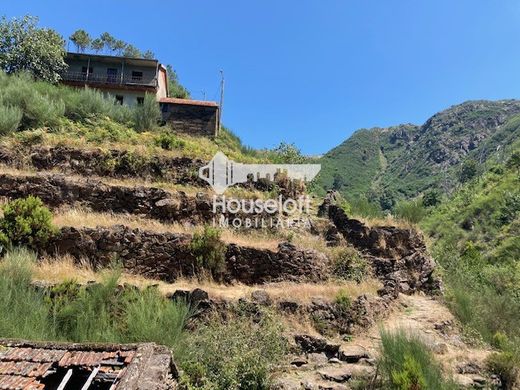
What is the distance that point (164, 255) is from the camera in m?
10.7

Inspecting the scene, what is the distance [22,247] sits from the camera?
31.5ft

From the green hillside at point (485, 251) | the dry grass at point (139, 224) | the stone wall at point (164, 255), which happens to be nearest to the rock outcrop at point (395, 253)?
the green hillside at point (485, 251)

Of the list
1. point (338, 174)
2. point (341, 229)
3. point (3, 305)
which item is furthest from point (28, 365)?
point (338, 174)

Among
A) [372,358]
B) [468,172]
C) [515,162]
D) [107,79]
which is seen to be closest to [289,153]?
[107,79]

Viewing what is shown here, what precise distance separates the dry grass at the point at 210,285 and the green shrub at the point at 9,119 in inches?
261

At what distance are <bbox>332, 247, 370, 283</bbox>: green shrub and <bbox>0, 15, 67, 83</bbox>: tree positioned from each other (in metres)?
20.0

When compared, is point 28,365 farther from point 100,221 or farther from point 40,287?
point 100,221

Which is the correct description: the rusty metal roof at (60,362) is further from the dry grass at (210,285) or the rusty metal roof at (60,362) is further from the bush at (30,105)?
the bush at (30,105)

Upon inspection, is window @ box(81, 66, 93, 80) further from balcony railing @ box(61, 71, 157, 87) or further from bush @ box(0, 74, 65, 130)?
bush @ box(0, 74, 65, 130)

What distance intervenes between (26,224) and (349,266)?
27.8 feet

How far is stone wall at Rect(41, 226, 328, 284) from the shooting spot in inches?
406

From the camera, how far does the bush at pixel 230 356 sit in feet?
21.0

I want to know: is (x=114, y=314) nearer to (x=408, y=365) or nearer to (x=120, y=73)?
(x=408, y=365)

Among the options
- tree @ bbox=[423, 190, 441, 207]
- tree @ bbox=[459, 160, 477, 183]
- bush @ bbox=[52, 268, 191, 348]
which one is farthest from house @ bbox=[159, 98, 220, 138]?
tree @ bbox=[459, 160, 477, 183]
